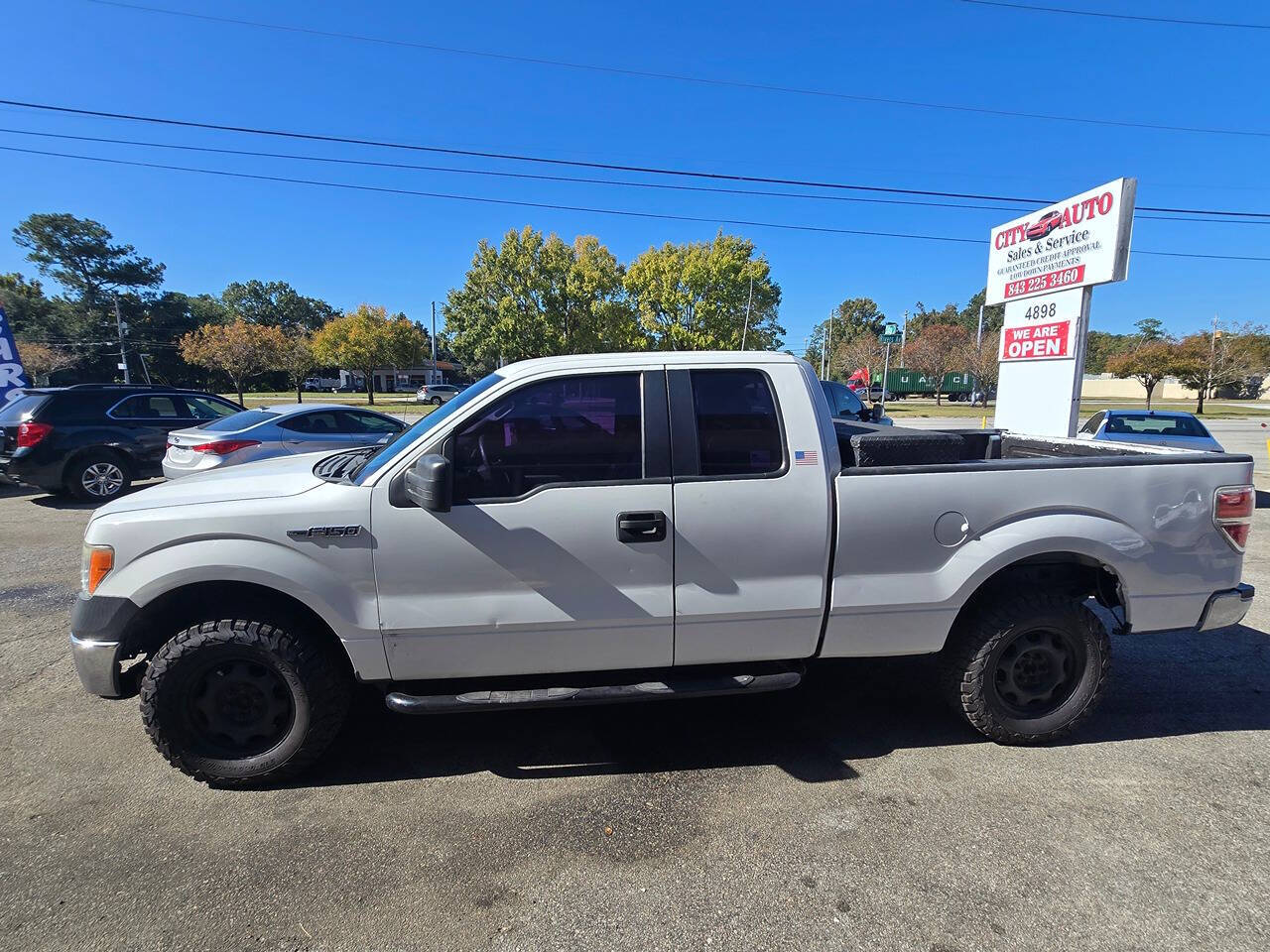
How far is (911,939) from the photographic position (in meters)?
2.13

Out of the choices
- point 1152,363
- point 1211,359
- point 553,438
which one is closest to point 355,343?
point 553,438

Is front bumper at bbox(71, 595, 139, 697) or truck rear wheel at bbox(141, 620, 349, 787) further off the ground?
front bumper at bbox(71, 595, 139, 697)

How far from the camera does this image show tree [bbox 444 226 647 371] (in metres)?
34.6

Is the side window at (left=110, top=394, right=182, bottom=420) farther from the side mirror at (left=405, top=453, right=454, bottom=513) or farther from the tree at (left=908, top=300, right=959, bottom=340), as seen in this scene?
the tree at (left=908, top=300, right=959, bottom=340)

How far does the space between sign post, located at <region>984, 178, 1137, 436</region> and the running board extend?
8223 millimetres

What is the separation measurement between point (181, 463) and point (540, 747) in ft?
23.6

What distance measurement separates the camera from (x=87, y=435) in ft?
30.0

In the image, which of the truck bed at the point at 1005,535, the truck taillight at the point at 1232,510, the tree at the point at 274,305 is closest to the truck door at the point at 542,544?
the truck bed at the point at 1005,535

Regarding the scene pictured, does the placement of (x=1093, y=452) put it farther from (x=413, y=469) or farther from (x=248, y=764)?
(x=248, y=764)

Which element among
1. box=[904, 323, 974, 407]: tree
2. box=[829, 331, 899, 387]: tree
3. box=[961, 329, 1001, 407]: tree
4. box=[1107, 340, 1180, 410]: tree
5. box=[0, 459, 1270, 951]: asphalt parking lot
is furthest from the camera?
box=[829, 331, 899, 387]: tree

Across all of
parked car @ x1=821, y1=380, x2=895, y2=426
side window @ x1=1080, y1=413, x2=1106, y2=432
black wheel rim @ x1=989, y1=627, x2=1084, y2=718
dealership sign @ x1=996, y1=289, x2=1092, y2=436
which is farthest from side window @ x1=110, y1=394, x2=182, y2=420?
side window @ x1=1080, y1=413, x2=1106, y2=432

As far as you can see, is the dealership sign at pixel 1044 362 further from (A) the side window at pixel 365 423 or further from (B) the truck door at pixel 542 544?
(A) the side window at pixel 365 423

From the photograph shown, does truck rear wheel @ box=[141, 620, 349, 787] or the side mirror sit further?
truck rear wheel @ box=[141, 620, 349, 787]

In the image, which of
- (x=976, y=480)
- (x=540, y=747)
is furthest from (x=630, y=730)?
(x=976, y=480)
